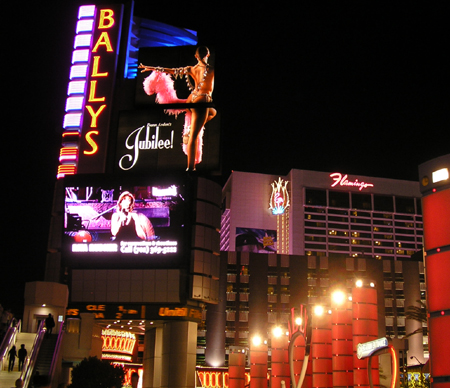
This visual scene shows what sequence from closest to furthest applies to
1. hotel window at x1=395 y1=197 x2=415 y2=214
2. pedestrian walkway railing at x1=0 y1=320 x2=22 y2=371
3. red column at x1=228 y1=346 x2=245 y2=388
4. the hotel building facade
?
pedestrian walkway railing at x1=0 y1=320 x2=22 y2=371, red column at x1=228 y1=346 x2=245 y2=388, the hotel building facade, hotel window at x1=395 y1=197 x2=415 y2=214

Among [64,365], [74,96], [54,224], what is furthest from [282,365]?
[74,96]

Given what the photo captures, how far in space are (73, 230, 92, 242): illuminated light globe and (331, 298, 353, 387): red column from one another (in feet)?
72.6

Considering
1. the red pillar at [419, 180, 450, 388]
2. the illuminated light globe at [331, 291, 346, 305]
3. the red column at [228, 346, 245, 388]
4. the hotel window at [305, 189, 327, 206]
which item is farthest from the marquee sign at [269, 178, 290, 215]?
Result: the red pillar at [419, 180, 450, 388]

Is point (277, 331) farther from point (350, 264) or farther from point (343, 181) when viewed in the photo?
point (343, 181)

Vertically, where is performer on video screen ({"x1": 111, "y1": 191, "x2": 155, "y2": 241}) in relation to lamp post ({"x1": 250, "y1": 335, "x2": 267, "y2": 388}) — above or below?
above

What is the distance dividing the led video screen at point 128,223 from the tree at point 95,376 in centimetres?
1546

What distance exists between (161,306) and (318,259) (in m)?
66.2

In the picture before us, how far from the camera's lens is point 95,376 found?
24.4 meters

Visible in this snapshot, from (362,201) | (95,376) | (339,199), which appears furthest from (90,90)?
(362,201)

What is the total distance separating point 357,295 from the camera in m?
20.8

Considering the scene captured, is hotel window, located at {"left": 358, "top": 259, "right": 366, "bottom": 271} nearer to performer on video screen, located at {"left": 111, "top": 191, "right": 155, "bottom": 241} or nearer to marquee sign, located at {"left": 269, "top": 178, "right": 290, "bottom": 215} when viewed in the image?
marquee sign, located at {"left": 269, "top": 178, "right": 290, "bottom": 215}

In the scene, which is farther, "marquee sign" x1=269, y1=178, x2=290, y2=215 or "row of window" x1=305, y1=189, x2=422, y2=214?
"row of window" x1=305, y1=189, x2=422, y2=214

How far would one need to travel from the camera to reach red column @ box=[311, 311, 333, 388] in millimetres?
26469

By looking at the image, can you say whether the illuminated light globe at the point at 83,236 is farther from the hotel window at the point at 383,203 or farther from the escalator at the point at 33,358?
the hotel window at the point at 383,203
